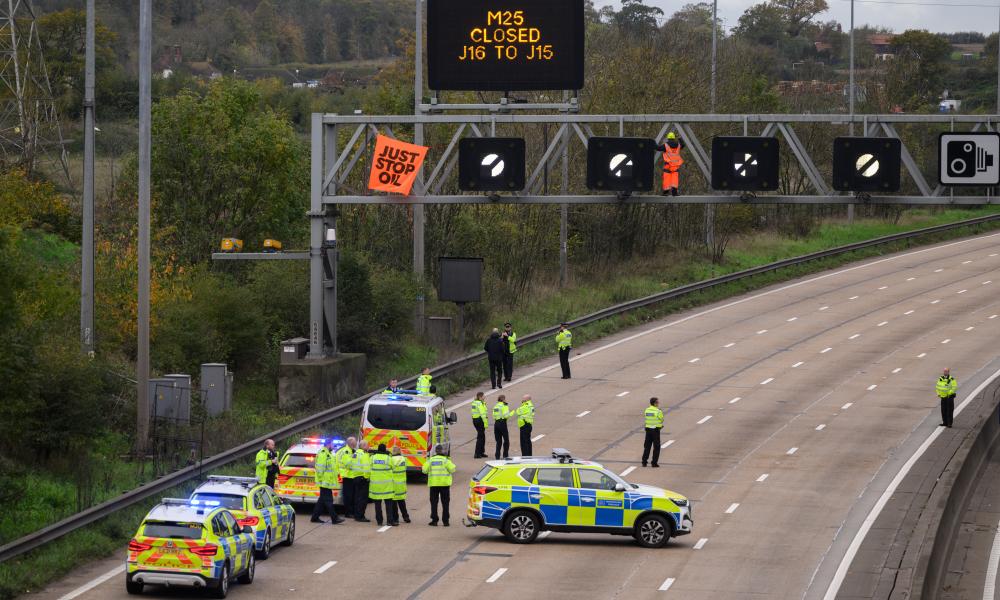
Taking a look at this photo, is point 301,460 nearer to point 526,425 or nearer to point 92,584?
point 92,584

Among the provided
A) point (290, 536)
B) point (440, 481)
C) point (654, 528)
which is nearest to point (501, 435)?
point (440, 481)

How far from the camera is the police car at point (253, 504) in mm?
21422

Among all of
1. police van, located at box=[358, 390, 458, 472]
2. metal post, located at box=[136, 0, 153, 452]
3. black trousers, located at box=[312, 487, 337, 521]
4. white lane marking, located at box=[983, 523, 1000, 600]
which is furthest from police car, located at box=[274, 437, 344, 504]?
white lane marking, located at box=[983, 523, 1000, 600]

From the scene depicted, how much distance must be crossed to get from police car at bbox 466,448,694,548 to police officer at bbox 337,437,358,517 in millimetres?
2506

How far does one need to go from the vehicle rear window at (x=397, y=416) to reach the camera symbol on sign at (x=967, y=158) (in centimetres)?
1283

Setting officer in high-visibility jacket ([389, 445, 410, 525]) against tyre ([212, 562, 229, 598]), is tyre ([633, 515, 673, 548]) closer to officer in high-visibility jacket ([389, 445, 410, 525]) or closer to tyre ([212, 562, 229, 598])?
officer in high-visibility jacket ([389, 445, 410, 525])

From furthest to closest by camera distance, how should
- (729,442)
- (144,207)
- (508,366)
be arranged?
(508,366), (729,442), (144,207)

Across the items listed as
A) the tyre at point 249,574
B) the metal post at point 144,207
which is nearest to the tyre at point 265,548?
the tyre at point 249,574

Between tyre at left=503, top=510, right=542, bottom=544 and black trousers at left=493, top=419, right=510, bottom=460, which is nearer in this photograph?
tyre at left=503, top=510, right=542, bottom=544

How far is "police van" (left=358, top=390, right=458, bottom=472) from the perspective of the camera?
92.2 feet

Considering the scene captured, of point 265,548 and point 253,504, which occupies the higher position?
point 253,504

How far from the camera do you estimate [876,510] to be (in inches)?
1058

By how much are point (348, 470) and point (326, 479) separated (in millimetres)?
408

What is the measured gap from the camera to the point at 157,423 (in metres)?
30.1
